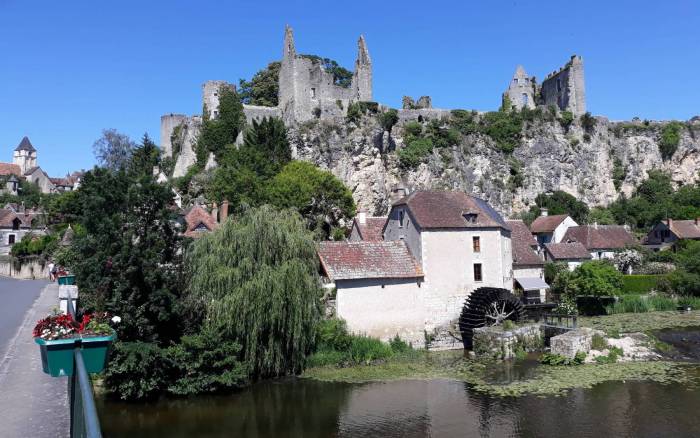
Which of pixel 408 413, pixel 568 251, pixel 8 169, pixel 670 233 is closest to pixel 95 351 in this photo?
pixel 408 413

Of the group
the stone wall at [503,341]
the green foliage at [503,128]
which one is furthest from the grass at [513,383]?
the green foliage at [503,128]

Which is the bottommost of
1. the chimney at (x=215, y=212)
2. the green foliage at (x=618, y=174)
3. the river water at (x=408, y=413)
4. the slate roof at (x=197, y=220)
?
the river water at (x=408, y=413)

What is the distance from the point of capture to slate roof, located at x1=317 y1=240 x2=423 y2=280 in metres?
23.9

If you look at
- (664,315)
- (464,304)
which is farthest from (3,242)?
(664,315)

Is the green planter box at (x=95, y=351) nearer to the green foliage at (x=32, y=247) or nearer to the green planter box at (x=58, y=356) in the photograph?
the green planter box at (x=58, y=356)

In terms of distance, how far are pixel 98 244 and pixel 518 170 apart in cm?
4558

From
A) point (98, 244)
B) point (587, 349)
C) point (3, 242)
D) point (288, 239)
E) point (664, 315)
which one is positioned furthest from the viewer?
point (3, 242)

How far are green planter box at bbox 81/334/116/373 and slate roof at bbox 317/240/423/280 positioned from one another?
1774 centimetres

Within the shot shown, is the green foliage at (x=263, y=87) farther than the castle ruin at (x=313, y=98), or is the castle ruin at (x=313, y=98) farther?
the green foliage at (x=263, y=87)

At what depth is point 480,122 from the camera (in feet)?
182

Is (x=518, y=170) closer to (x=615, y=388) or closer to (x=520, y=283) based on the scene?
(x=520, y=283)

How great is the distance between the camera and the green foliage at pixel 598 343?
22.6m

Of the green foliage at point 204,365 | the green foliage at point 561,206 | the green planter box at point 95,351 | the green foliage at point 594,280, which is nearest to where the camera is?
the green planter box at point 95,351

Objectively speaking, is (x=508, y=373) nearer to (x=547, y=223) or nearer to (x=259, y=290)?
(x=259, y=290)
